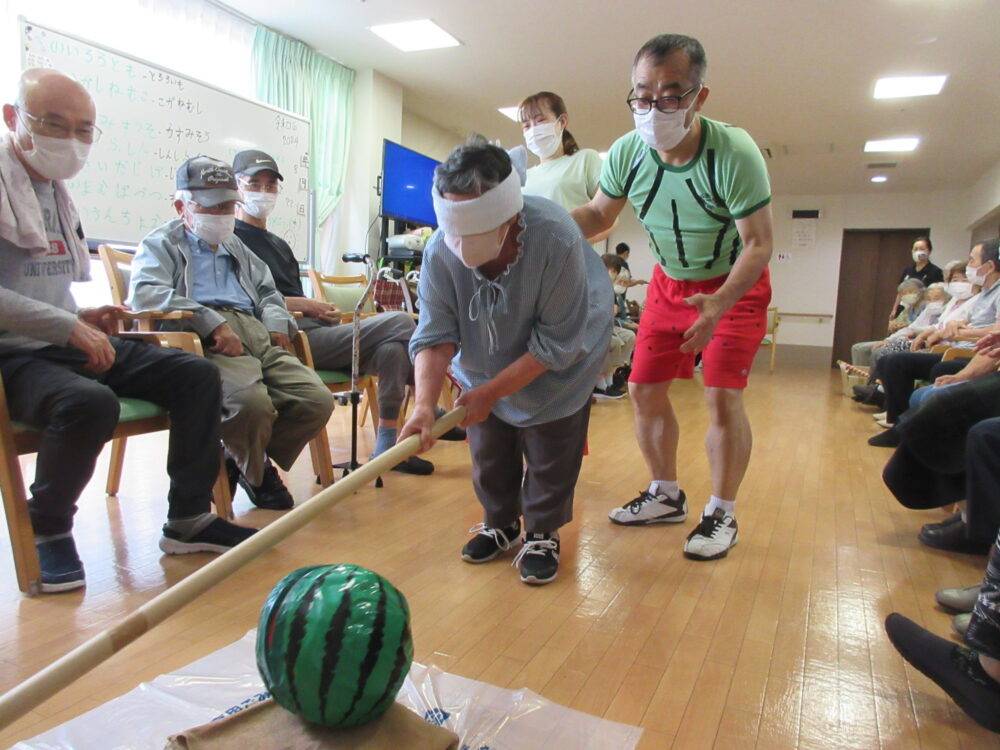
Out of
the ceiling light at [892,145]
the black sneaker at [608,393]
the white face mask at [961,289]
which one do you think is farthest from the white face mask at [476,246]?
the ceiling light at [892,145]

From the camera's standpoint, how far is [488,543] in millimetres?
1881

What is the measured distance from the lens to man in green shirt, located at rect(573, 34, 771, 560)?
1.73 metres

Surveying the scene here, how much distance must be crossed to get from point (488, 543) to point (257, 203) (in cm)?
175

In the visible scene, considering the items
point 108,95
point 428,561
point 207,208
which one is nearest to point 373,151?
point 108,95

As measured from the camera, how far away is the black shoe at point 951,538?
2055 mm

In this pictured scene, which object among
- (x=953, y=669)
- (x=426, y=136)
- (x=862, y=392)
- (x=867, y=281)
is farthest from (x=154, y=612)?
(x=867, y=281)

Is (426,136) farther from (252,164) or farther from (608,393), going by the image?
(252,164)

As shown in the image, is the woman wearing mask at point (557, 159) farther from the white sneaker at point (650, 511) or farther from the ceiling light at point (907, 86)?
the ceiling light at point (907, 86)

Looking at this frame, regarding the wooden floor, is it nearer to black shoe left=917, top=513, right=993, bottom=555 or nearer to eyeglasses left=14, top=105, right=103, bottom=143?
black shoe left=917, top=513, right=993, bottom=555

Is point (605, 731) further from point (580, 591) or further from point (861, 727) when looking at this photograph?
point (580, 591)

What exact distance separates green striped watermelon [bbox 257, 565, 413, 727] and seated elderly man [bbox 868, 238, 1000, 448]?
10.2 feet

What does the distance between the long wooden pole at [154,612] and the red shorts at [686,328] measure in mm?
1109

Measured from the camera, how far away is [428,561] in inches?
72.9

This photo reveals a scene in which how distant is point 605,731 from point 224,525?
119cm
